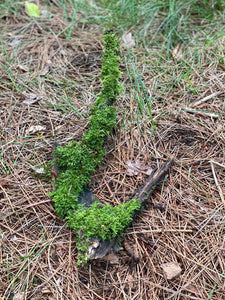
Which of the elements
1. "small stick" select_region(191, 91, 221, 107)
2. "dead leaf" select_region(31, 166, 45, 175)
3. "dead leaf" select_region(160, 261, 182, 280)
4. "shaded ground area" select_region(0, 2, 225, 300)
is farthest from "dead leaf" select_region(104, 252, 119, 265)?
"small stick" select_region(191, 91, 221, 107)

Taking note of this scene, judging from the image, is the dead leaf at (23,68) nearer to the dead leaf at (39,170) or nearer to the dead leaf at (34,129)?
the dead leaf at (34,129)

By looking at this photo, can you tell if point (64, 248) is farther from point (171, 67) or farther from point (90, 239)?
point (171, 67)

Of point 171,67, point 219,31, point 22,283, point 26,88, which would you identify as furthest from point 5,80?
point 219,31

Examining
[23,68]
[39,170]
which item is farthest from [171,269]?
[23,68]

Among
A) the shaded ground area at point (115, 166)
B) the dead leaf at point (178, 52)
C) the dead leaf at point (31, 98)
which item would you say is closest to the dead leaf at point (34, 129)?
the shaded ground area at point (115, 166)

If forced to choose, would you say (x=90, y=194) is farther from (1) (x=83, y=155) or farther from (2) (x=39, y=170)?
(2) (x=39, y=170)

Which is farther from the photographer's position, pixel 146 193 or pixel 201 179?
pixel 201 179
